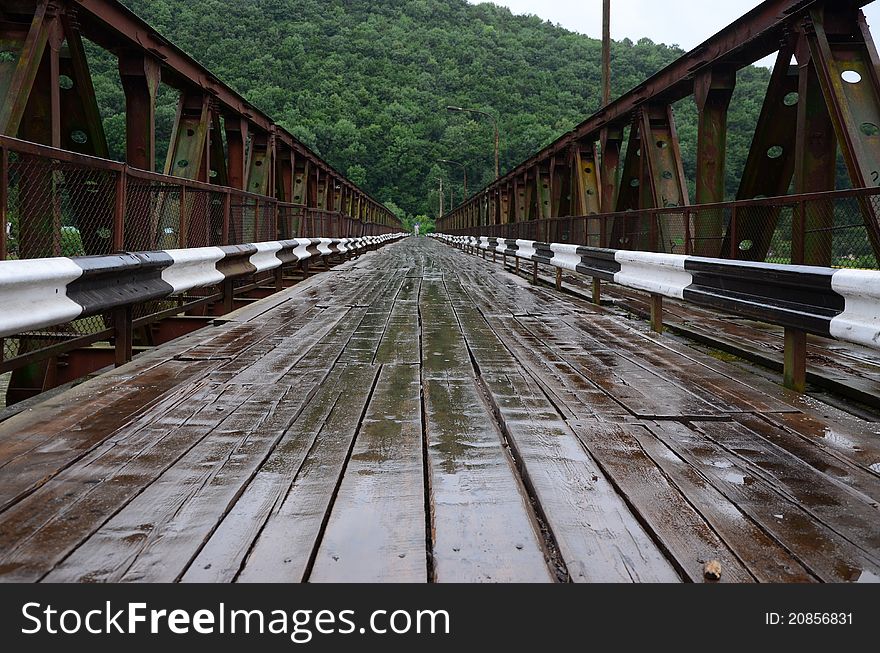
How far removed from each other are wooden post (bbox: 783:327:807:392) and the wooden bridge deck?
145mm

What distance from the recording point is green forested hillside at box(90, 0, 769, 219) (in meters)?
78.4

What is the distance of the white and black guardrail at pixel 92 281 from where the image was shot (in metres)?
3.49

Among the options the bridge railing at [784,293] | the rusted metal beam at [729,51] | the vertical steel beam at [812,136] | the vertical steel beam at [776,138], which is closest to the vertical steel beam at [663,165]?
the rusted metal beam at [729,51]

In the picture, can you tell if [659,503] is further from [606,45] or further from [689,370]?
[606,45]

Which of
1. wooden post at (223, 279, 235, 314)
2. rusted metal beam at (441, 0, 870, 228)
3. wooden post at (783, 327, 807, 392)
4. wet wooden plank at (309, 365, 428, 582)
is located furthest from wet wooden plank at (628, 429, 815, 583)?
wooden post at (223, 279, 235, 314)

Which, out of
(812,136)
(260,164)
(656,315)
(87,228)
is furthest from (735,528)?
(260,164)

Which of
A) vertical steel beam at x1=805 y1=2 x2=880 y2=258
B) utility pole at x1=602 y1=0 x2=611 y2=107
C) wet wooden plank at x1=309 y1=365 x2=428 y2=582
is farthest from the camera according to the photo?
utility pole at x1=602 y1=0 x2=611 y2=107

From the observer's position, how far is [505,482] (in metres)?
2.78

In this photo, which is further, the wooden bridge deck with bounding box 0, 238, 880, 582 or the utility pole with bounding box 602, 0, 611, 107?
the utility pole with bounding box 602, 0, 611, 107

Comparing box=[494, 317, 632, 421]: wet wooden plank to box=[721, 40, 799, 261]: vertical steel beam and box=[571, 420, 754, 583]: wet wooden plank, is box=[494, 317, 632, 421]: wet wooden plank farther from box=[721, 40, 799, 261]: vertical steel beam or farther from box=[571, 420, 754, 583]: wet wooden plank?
box=[721, 40, 799, 261]: vertical steel beam

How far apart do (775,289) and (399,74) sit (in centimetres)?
11581

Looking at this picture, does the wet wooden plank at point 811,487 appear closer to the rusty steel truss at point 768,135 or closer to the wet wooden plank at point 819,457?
the wet wooden plank at point 819,457
